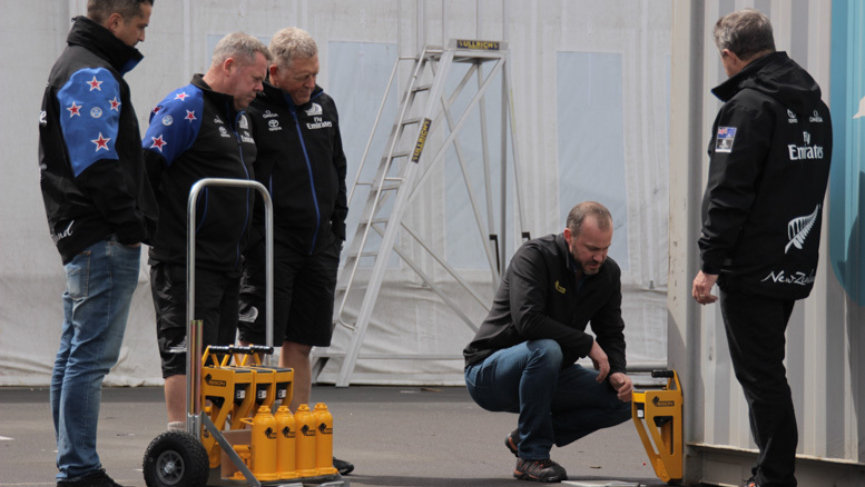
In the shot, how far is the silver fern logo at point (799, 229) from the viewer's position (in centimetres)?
435

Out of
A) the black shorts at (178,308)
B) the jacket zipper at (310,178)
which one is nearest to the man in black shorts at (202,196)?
the black shorts at (178,308)

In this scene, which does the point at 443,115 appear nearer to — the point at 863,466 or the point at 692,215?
the point at 692,215

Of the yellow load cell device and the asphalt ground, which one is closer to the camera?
the yellow load cell device

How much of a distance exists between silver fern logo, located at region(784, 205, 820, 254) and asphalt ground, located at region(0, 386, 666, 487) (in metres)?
1.26

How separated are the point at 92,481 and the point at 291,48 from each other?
1.92 metres

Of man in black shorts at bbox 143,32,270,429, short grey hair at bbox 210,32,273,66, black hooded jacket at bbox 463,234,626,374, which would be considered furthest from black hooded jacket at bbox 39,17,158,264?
black hooded jacket at bbox 463,234,626,374

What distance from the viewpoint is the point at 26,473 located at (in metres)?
5.19

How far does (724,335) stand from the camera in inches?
200

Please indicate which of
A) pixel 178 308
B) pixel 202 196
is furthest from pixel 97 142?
pixel 178 308

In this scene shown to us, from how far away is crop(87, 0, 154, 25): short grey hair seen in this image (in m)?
4.37

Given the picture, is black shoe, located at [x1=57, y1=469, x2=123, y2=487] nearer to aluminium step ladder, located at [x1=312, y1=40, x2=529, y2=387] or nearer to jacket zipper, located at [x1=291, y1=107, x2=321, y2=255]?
jacket zipper, located at [x1=291, y1=107, x2=321, y2=255]

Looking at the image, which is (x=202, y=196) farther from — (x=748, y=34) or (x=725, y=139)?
(x=748, y=34)

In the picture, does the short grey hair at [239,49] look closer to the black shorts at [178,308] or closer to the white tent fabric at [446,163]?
the black shorts at [178,308]

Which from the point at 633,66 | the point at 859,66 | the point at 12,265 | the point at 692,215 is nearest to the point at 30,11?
the point at 12,265
